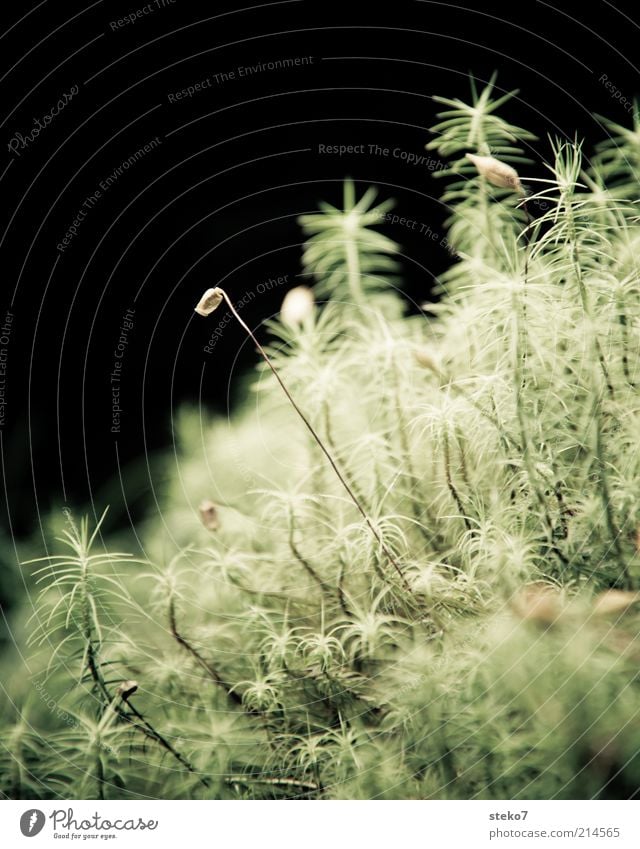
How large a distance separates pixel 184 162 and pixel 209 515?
1.21ft

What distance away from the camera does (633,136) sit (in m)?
0.67

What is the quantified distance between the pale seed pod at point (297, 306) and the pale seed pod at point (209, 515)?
201mm

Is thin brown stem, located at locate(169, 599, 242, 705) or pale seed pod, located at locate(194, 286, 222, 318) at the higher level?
pale seed pod, located at locate(194, 286, 222, 318)

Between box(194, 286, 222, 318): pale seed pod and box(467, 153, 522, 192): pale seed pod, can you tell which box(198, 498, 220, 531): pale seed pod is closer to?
box(194, 286, 222, 318): pale seed pod

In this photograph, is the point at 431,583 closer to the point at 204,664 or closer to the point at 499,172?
the point at 204,664

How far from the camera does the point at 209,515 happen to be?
0.69 m

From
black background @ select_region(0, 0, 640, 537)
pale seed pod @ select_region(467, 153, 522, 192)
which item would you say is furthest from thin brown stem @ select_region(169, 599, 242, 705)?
pale seed pod @ select_region(467, 153, 522, 192)

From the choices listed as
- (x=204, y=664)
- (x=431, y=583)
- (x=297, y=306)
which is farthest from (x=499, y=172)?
(x=204, y=664)

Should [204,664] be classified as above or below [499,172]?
below

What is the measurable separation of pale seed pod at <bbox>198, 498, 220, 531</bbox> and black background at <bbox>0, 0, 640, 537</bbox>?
10 cm

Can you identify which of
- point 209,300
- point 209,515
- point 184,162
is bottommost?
point 209,515

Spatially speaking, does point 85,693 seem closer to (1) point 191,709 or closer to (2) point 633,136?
(1) point 191,709

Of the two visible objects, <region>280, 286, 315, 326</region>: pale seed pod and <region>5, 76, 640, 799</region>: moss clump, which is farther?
<region>280, 286, 315, 326</region>: pale seed pod

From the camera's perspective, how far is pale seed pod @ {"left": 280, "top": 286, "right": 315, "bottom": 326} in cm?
74
